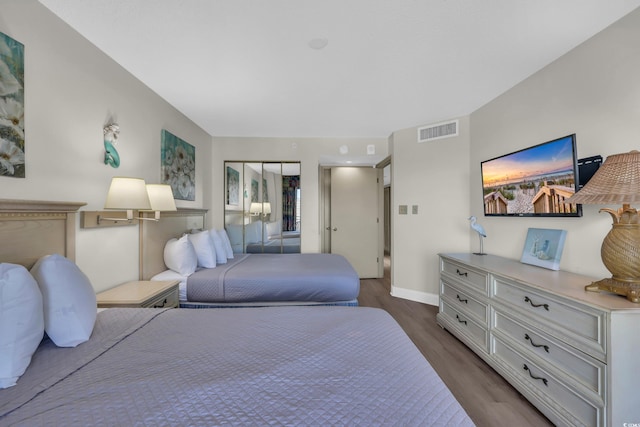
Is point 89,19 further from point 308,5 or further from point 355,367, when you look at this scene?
point 355,367

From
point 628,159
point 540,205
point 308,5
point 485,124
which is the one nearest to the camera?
point 628,159

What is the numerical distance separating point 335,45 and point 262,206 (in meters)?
2.87

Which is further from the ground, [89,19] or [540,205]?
[89,19]

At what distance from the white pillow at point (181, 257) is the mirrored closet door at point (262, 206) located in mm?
1559

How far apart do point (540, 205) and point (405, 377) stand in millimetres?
2111

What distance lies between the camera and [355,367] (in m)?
0.96

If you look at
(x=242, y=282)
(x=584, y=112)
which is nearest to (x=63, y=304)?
(x=242, y=282)

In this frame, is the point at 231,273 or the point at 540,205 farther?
the point at 231,273

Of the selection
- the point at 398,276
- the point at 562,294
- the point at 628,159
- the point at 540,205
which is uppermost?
the point at 628,159

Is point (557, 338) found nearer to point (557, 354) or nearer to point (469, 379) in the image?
point (557, 354)

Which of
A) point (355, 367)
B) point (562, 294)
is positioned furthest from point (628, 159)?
point (355, 367)

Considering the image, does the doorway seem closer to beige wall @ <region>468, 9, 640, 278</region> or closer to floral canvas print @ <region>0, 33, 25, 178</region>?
beige wall @ <region>468, 9, 640, 278</region>

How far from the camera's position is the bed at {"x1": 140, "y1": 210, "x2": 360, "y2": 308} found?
7.82 feet

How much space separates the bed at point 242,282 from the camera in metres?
2.38
